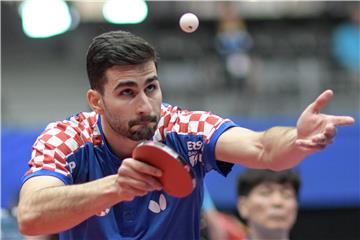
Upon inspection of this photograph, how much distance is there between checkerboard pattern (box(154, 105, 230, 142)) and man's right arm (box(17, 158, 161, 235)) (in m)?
0.69

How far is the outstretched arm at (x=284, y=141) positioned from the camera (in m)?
3.11

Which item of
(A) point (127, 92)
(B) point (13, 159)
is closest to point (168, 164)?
(A) point (127, 92)

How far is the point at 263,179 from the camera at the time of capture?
5.54 m

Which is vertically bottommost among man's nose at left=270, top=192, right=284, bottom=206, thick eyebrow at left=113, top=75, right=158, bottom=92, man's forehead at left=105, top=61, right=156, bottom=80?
man's nose at left=270, top=192, right=284, bottom=206

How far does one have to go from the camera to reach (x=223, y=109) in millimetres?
13242

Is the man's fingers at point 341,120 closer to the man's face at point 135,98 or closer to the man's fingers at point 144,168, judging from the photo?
the man's fingers at point 144,168

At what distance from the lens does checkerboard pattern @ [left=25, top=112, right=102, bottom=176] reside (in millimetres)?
3725

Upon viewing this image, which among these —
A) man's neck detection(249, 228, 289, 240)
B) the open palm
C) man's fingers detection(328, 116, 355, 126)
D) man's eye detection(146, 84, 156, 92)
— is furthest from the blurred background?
man's fingers detection(328, 116, 355, 126)

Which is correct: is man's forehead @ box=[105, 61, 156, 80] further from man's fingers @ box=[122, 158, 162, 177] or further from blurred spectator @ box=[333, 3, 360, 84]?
blurred spectator @ box=[333, 3, 360, 84]

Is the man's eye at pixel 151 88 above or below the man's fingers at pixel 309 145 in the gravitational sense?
above

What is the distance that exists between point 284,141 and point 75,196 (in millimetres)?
931

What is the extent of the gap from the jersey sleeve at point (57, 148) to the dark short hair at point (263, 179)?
1.85 metres

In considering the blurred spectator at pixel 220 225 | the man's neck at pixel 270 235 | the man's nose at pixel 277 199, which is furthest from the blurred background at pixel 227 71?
the man's neck at pixel 270 235

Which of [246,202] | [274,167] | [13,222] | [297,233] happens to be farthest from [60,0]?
[274,167]
